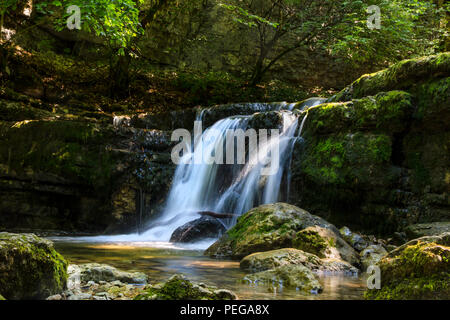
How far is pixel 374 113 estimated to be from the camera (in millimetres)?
6938

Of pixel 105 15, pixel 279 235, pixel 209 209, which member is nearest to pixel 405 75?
pixel 279 235

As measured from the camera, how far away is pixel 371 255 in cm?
513

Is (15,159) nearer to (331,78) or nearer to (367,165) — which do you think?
(367,165)

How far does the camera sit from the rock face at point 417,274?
281 centimetres

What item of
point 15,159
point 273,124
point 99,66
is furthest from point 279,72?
point 15,159

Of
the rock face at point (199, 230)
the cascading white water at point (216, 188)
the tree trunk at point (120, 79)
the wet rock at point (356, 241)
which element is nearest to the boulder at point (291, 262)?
the wet rock at point (356, 241)

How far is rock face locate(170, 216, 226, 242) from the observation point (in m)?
6.91

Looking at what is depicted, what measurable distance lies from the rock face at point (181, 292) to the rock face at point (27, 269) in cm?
76

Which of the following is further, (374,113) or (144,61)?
(144,61)

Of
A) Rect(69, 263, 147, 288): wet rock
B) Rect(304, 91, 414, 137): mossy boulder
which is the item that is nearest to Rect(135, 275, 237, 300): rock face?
Rect(69, 263, 147, 288): wet rock

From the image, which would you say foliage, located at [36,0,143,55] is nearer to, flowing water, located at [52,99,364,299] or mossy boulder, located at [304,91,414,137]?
flowing water, located at [52,99,364,299]

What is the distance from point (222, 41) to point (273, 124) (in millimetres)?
9940

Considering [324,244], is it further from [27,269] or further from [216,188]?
[216,188]

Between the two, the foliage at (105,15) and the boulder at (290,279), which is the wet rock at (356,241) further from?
the foliage at (105,15)
